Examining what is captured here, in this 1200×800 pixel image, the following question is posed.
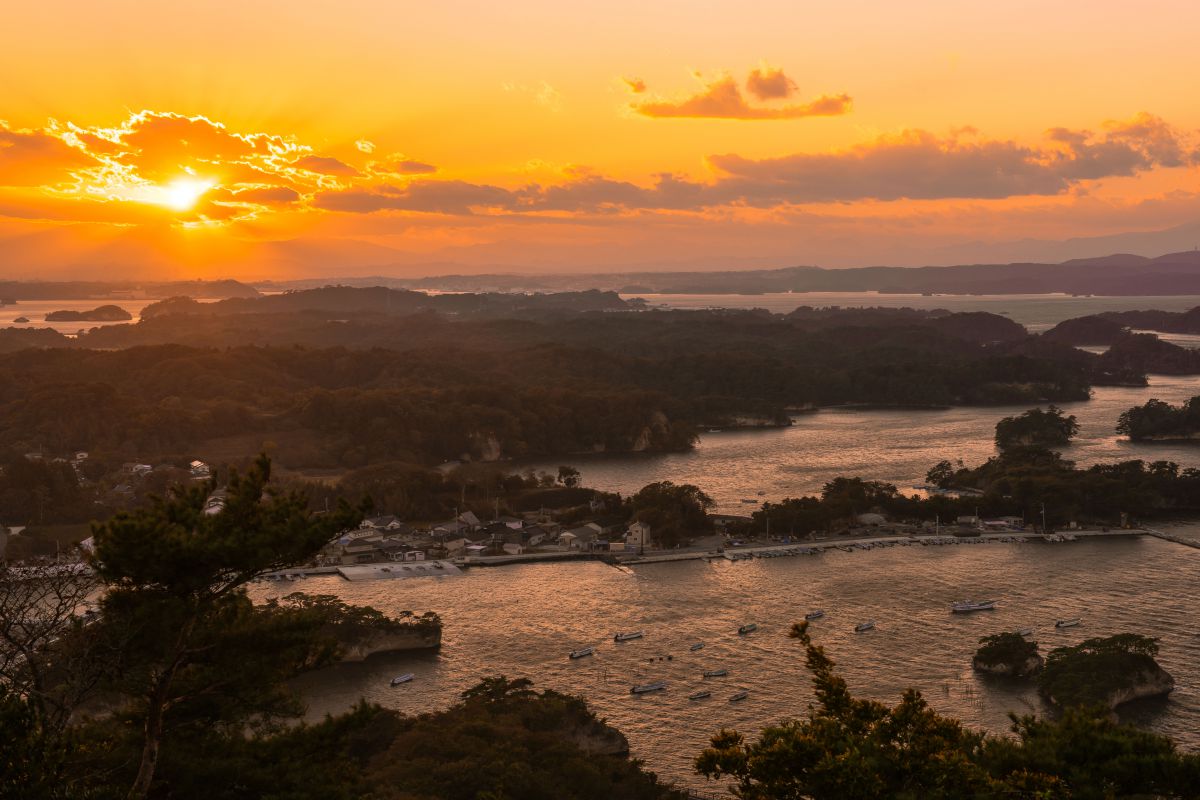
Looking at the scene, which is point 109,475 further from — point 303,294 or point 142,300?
point 142,300

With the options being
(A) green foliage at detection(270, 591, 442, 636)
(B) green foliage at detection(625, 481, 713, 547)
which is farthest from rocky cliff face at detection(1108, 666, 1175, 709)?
(B) green foliage at detection(625, 481, 713, 547)

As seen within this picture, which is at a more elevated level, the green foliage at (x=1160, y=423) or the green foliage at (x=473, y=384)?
the green foliage at (x=473, y=384)

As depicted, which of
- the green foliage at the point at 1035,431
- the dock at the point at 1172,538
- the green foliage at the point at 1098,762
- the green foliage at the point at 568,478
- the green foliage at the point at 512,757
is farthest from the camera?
the green foliage at the point at 1035,431

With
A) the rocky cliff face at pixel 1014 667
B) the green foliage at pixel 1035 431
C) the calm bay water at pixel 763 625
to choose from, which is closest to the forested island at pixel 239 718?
the calm bay water at pixel 763 625

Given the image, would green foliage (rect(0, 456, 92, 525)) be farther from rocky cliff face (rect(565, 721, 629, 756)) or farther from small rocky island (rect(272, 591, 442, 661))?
rocky cliff face (rect(565, 721, 629, 756))

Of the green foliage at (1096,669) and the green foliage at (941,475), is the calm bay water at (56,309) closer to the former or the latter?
the green foliage at (941,475)

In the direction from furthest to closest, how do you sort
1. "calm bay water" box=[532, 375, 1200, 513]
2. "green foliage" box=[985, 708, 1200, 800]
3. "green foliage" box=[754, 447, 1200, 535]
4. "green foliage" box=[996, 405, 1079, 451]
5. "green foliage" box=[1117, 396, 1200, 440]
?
"green foliage" box=[1117, 396, 1200, 440], "green foliage" box=[996, 405, 1079, 451], "calm bay water" box=[532, 375, 1200, 513], "green foliage" box=[754, 447, 1200, 535], "green foliage" box=[985, 708, 1200, 800]

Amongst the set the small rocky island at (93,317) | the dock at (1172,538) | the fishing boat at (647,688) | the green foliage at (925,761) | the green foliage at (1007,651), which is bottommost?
the dock at (1172,538)
